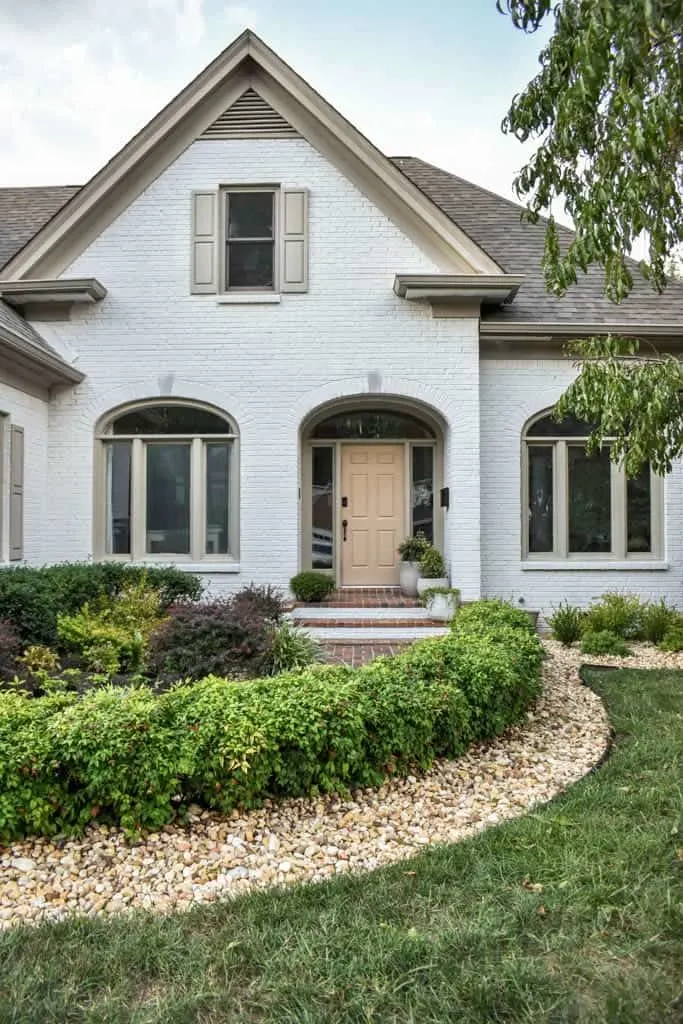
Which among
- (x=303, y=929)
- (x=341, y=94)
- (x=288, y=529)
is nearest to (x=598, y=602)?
(x=288, y=529)

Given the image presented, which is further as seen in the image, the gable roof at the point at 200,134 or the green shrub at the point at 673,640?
the gable roof at the point at 200,134

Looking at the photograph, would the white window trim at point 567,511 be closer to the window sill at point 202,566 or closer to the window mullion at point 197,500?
the window sill at point 202,566

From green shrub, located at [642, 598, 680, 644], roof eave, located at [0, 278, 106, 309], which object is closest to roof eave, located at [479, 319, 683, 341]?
green shrub, located at [642, 598, 680, 644]

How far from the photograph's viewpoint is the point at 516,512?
10406mm

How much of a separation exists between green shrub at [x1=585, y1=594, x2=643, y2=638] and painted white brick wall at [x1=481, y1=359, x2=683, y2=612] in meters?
0.60

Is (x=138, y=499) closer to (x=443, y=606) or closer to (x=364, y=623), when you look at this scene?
(x=364, y=623)

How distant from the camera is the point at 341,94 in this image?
13.2m

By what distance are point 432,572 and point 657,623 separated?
3038 mm

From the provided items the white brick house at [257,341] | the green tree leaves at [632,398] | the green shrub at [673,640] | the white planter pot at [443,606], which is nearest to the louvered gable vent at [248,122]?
the white brick house at [257,341]

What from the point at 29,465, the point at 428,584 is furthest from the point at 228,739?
the point at 29,465

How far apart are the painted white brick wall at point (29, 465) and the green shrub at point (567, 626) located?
7261 mm

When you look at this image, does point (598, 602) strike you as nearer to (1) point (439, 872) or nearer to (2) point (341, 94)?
(1) point (439, 872)

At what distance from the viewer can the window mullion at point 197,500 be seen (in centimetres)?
1011

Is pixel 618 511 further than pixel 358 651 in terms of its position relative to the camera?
Yes
